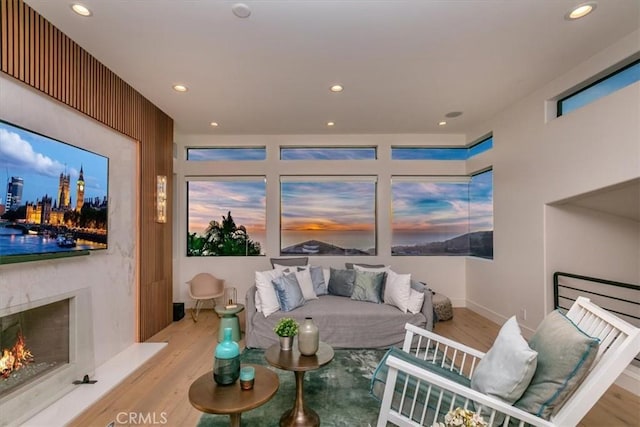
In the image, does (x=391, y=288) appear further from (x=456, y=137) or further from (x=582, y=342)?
(x=456, y=137)

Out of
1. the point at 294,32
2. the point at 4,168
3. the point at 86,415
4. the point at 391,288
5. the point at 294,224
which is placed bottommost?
the point at 86,415

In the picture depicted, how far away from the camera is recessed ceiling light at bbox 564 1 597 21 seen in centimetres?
218

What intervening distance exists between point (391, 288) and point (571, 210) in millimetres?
2210

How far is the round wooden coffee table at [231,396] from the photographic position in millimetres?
1619

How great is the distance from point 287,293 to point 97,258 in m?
1.98

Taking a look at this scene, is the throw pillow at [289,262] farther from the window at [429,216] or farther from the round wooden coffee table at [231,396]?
the round wooden coffee table at [231,396]

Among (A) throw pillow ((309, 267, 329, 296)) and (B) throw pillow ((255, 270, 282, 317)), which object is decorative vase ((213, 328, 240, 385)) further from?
(A) throw pillow ((309, 267, 329, 296))

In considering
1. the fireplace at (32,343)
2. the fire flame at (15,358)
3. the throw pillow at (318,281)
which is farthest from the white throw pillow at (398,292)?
the fire flame at (15,358)

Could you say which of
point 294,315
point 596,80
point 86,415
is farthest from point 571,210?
point 86,415

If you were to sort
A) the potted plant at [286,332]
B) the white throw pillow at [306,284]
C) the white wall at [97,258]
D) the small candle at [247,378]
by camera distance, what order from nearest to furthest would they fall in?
the small candle at [247,378]
the white wall at [97,258]
the potted plant at [286,332]
the white throw pillow at [306,284]

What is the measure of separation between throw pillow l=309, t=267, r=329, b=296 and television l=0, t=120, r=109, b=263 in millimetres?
2478

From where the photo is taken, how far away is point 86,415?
2242 mm

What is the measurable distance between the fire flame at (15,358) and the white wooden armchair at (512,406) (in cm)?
256

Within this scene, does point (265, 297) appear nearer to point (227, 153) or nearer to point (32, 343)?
point (32, 343)
